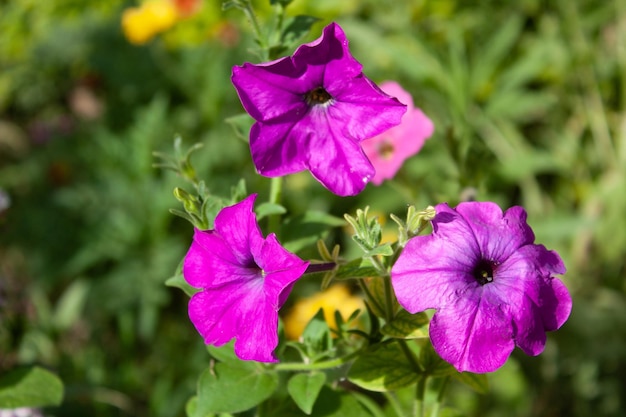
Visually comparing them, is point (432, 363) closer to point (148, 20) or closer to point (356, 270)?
point (356, 270)

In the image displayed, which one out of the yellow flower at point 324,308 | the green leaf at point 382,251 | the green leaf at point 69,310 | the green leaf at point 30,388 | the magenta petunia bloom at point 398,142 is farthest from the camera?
the yellow flower at point 324,308

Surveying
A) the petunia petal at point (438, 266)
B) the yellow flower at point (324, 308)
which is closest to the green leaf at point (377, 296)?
the petunia petal at point (438, 266)

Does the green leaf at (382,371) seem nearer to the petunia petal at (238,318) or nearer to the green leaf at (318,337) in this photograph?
the green leaf at (318,337)

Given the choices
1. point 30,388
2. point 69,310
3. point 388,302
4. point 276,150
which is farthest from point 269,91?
point 69,310

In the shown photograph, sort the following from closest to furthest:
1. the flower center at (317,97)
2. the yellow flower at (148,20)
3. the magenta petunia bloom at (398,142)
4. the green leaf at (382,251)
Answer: the green leaf at (382,251) < the flower center at (317,97) < the magenta petunia bloom at (398,142) < the yellow flower at (148,20)

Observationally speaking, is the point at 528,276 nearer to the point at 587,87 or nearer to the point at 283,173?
the point at 283,173

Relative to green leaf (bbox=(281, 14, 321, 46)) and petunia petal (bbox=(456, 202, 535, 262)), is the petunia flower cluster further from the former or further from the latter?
green leaf (bbox=(281, 14, 321, 46))
